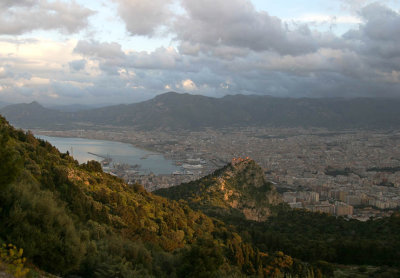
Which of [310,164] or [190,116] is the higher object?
[190,116]

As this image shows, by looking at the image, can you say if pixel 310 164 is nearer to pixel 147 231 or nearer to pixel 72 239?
pixel 147 231

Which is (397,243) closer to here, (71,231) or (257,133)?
(71,231)

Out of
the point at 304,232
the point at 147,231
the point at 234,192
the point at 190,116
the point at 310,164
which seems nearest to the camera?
the point at 147,231

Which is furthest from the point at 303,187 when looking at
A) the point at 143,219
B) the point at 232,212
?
the point at 143,219

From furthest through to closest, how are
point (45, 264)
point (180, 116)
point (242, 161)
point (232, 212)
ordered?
point (180, 116) < point (242, 161) < point (232, 212) < point (45, 264)

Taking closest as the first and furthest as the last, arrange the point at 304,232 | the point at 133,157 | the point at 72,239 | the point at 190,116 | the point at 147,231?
1. the point at 72,239
2. the point at 147,231
3. the point at 304,232
4. the point at 133,157
5. the point at 190,116

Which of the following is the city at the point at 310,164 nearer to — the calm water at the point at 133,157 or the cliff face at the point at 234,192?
the calm water at the point at 133,157

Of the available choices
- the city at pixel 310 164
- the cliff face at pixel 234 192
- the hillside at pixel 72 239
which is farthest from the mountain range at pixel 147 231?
the city at pixel 310 164

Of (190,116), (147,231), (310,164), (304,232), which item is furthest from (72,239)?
(190,116)
